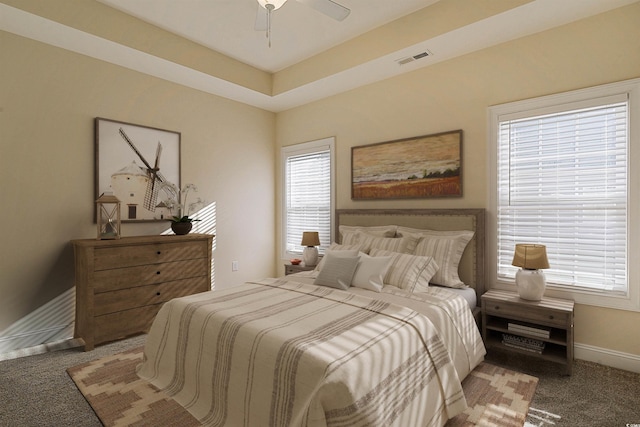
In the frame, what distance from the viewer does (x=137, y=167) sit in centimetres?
363

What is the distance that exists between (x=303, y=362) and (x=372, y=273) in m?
1.31

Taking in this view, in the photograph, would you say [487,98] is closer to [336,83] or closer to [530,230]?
[530,230]

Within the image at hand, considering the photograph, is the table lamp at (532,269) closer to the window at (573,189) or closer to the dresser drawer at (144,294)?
the window at (573,189)

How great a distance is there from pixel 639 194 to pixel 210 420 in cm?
333

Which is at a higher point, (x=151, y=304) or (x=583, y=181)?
(x=583, y=181)

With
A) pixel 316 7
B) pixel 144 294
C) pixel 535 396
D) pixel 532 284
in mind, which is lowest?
pixel 535 396

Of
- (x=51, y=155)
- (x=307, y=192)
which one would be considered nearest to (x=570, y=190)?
(x=307, y=192)

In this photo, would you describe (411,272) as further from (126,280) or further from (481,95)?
(126,280)

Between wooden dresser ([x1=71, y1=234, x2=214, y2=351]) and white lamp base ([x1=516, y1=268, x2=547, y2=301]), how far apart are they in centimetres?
314

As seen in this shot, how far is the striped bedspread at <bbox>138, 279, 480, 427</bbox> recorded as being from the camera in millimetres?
1463

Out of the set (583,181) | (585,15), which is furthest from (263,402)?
(585,15)

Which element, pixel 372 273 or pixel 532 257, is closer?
pixel 532 257

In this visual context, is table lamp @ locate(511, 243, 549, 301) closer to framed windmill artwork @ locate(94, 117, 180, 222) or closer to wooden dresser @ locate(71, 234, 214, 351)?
wooden dresser @ locate(71, 234, 214, 351)

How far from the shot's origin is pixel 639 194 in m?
2.46
